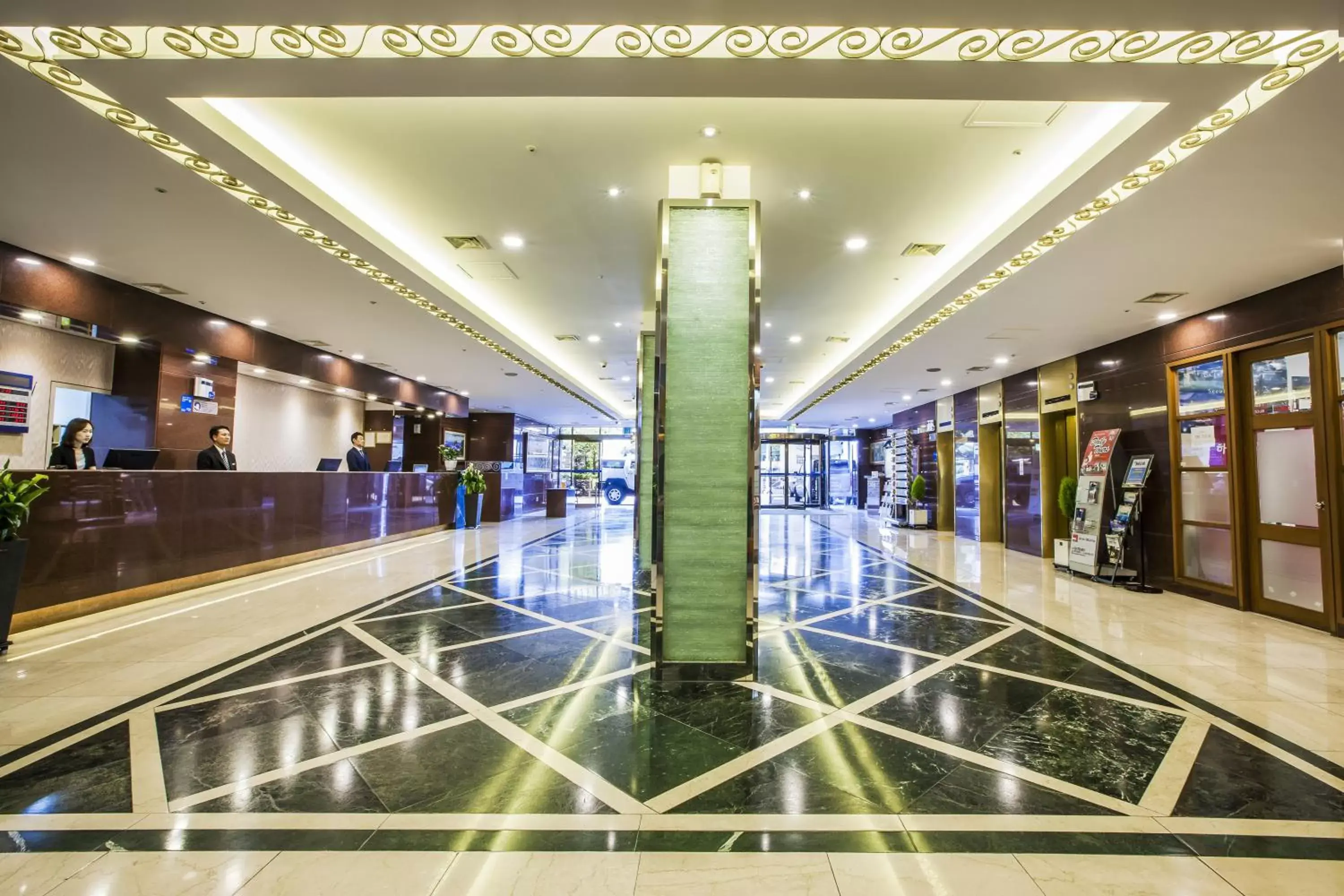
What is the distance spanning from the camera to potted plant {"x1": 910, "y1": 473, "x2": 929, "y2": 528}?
1434cm

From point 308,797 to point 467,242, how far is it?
4.70 meters

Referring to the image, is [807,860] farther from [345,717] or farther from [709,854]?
[345,717]

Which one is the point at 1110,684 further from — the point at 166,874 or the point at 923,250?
the point at 166,874

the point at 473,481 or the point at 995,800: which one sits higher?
the point at 473,481

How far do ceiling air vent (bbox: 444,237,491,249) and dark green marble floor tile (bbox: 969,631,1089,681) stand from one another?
5.41 m

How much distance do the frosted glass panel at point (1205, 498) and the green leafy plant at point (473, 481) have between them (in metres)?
12.0

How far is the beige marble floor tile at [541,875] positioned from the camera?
1723 mm

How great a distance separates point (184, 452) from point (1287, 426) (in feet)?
40.5

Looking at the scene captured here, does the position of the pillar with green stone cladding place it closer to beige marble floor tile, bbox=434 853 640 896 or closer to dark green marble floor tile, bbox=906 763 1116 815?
dark green marble floor tile, bbox=906 763 1116 815

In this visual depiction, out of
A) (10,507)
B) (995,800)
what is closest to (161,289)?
(10,507)

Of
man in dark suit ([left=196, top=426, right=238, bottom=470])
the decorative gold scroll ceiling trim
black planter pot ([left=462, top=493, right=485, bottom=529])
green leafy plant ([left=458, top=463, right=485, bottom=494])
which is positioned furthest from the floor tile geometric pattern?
black planter pot ([left=462, top=493, right=485, bottom=529])

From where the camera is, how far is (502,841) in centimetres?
195

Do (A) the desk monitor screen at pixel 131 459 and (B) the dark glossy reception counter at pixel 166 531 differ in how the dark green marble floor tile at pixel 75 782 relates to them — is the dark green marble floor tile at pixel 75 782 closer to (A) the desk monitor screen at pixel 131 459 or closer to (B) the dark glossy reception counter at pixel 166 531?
(B) the dark glossy reception counter at pixel 166 531

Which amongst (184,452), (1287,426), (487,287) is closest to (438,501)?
(184,452)
